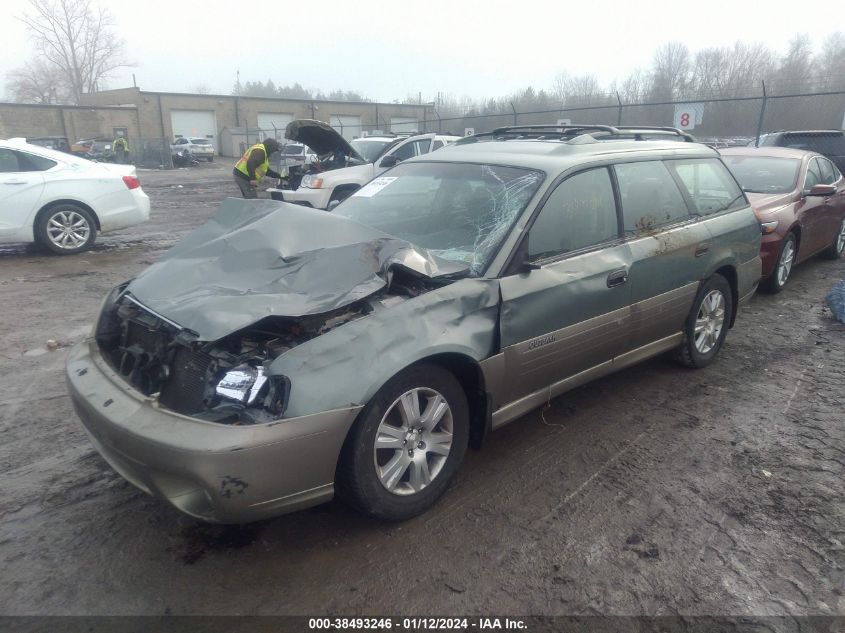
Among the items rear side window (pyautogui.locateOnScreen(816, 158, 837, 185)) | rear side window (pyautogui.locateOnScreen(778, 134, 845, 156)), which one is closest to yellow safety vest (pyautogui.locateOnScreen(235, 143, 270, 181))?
rear side window (pyautogui.locateOnScreen(816, 158, 837, 185))

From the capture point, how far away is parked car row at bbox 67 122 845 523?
97.9 inches

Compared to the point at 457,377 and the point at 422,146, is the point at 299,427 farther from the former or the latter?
the point at 422,146

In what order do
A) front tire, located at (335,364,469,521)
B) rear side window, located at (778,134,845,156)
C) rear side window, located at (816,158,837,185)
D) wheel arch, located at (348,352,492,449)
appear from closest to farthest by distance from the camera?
front tire, located at (335,364,469,521), wheel arch, located at (348,352,492,449), rear side window, located at (816,158,837,185), rear side window, located at (778,134,845,156)

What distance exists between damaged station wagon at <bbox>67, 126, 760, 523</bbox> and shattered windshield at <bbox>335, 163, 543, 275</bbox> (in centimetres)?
1

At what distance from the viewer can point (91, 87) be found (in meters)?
65.8

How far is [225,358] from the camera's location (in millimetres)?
2598

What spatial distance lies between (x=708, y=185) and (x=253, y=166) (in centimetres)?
822

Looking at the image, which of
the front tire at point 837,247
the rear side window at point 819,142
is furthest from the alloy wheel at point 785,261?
the rear side window at point 819,142

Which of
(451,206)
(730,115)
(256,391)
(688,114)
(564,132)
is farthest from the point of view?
(730,115)

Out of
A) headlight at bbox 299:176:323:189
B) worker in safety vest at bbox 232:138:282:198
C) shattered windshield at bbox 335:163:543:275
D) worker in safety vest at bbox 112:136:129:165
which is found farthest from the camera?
worker in safety vest at bbox 112:136:129:165

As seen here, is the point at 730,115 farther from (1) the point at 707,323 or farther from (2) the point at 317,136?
(1) the point at 707,323

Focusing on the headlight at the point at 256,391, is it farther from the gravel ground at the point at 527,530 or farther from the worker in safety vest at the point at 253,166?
the worker in safety vest at the point at 253,166

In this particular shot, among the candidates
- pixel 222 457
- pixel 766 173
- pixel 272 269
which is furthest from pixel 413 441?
pixel 766 173

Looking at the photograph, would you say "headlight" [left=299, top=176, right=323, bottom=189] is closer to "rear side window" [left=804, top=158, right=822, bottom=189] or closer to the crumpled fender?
"rear side window" [left=804, top=158, right=822, bottom=189]
